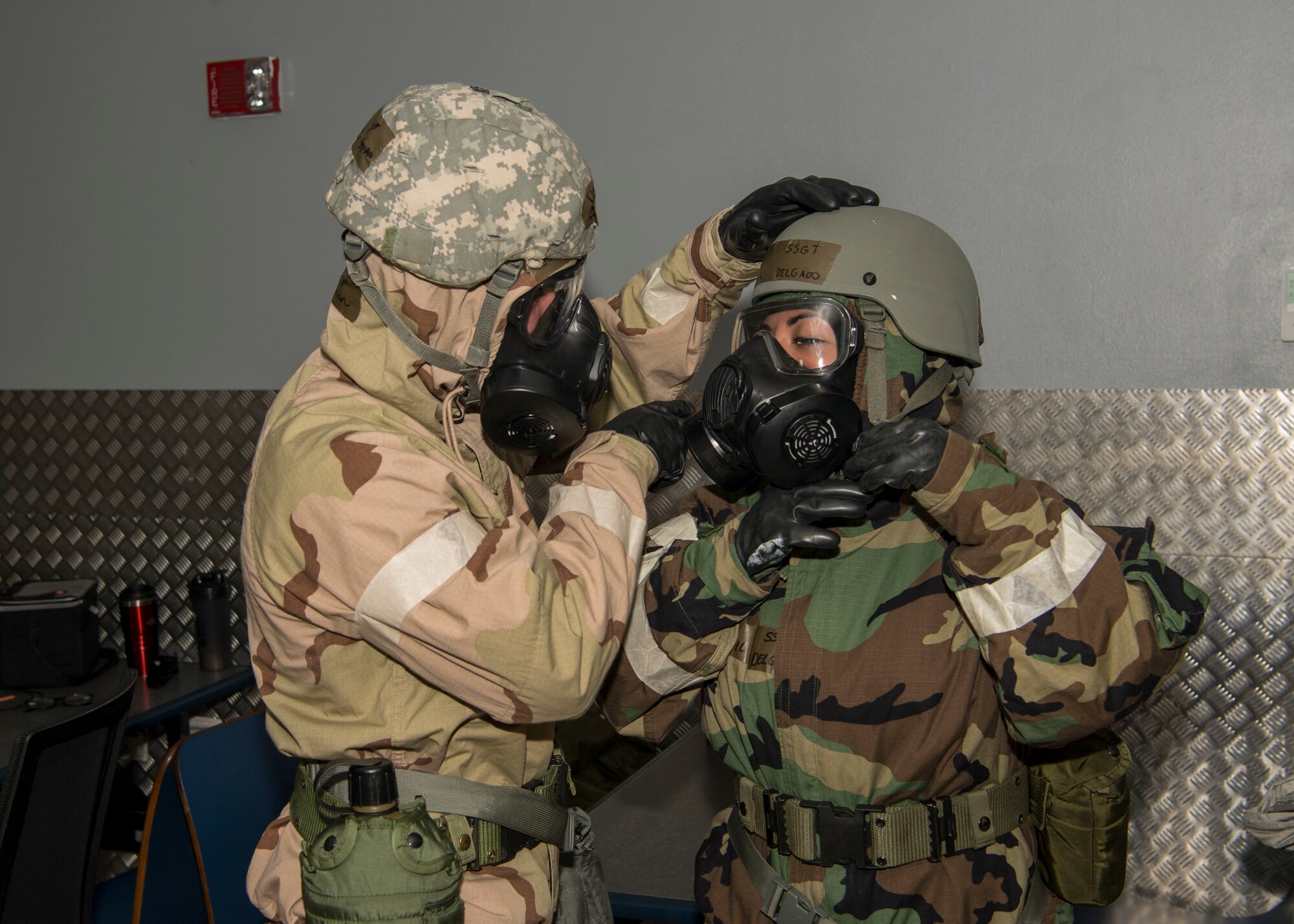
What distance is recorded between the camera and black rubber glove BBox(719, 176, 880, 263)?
158 centimetres

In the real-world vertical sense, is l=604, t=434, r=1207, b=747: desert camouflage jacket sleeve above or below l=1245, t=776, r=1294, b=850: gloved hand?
above

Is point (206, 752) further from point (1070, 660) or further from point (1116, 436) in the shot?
point (1116, 436)

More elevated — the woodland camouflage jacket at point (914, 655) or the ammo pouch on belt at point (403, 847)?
the woodland camouflage jacket at point (914, 655)

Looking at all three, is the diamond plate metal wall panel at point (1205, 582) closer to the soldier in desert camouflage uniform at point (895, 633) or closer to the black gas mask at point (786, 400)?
the soldier in desert camouflage uniform at point (895, 633)

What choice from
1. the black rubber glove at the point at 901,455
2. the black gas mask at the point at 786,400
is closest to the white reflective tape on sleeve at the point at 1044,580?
the black rubber glove at the point at 901,455

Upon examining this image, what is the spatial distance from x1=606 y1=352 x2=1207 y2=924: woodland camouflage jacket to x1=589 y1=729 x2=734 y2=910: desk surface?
429 millimetres

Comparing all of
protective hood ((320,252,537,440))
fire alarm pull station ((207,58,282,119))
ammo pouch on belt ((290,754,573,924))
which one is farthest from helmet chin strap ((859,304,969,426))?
fire alarm pull station ((207,58,282,119))

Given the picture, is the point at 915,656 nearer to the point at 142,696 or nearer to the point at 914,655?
the point at 914,655

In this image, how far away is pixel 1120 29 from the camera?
2.33m

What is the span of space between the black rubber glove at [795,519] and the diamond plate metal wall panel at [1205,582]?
1292 mm

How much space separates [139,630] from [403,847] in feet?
7.48

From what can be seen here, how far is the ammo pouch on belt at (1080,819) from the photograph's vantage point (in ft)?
5.19

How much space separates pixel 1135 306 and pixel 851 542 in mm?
1275

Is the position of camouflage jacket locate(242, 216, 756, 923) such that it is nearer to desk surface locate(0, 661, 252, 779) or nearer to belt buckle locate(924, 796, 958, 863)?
belt buckle locate(924, 796, 958, 863)
